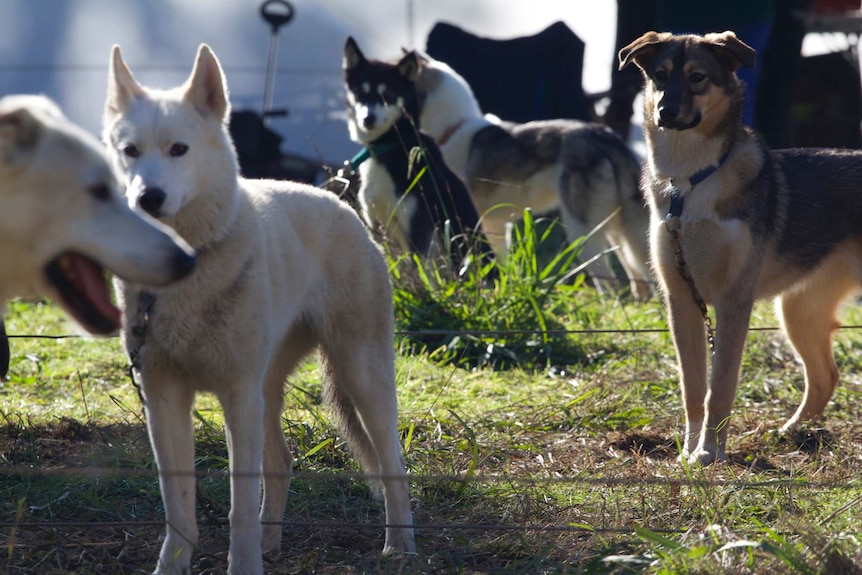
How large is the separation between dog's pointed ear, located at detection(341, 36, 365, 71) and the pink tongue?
5042 millimetres

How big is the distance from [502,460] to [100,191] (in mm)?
2164

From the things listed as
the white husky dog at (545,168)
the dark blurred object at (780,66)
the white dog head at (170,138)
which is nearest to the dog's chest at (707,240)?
the white dog head at (170,138)

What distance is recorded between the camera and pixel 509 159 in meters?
8.31

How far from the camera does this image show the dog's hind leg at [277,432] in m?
3.32

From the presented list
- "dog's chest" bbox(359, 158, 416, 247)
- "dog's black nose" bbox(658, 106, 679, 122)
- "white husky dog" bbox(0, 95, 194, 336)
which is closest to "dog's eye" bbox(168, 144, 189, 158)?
"white husky dog" bbox(0, 95, 194, 336)

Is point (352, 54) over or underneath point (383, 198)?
over

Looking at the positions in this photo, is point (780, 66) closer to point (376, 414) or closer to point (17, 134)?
point (376, 414)

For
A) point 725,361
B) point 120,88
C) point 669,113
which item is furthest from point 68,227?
point 725,361

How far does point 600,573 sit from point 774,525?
66 centimetres

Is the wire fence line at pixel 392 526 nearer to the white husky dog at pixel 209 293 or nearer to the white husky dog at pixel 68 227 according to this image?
the white husky dog at pixel 209 293

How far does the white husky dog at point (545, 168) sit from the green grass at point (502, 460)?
1.65m

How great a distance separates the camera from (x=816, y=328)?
4.87 meters

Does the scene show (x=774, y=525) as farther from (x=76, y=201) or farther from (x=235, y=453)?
(x=76, y=201)

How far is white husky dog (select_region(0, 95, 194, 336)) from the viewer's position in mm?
2375
